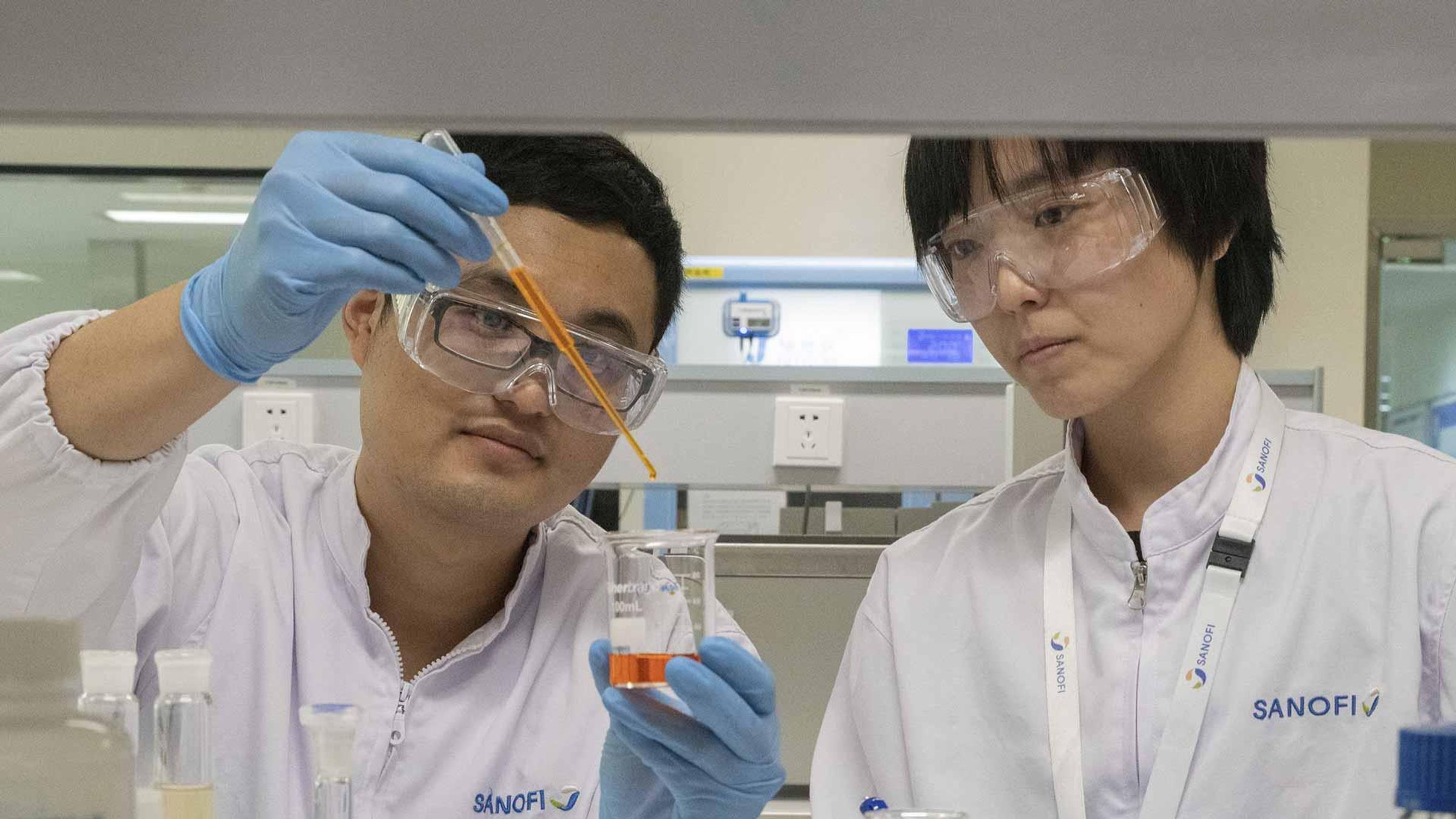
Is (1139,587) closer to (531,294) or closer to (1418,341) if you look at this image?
(531,294)

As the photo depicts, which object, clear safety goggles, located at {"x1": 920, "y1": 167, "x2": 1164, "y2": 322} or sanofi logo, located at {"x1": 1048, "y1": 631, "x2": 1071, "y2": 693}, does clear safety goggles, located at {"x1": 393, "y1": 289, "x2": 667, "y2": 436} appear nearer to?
clear safety goggles, located at {"x1": 920, "y1": 167, "x2": 1164, "y2": 322}

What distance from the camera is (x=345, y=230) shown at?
3.76 feet

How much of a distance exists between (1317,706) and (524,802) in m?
0.96

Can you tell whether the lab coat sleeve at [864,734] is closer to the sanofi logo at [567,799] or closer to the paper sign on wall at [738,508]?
the sanofi logo at [567,799]

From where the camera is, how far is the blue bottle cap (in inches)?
21.7

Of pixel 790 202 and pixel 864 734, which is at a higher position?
pixel 790 202

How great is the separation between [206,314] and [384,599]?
0.60 metres

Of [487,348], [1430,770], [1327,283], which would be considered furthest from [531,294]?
[1327,283]

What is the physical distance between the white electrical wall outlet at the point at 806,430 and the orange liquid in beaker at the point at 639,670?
1.98m

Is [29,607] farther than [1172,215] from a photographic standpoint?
No

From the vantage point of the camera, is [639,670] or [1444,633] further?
[1444,633]

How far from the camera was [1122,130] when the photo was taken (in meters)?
0.58

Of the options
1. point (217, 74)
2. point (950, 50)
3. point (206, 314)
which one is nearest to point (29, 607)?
point (206, 314)

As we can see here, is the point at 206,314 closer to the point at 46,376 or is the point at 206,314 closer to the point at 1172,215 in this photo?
the point at 46,376
